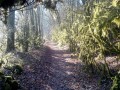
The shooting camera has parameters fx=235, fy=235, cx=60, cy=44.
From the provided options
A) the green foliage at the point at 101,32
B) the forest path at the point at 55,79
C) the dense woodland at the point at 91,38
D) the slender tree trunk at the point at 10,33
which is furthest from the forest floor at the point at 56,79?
the slender tree trunk at the point at 10,33

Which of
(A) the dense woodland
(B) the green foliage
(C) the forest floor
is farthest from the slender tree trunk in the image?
(B) the green foliage

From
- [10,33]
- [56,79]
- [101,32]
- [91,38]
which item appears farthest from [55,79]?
[10,33]

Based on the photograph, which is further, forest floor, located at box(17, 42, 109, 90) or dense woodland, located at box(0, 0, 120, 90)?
forest floor, located at box(17, 42, 109, 90)

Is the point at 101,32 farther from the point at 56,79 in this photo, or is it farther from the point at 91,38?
the point at 56,79

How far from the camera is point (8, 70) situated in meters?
11.3

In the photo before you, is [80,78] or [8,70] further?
[80,78]

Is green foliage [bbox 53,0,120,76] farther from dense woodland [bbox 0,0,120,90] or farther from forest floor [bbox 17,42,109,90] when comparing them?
forest floor [bbox 17,42,109,90]

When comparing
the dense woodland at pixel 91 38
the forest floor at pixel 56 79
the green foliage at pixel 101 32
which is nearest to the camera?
the green foliage at pixel 101 32

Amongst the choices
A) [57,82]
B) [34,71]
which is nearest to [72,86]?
[57,82]

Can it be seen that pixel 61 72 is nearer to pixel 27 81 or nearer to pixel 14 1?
pixel 27 81

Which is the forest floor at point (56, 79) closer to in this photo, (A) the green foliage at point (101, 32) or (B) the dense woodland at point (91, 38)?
(B) the dense woodland at point (91, 38)

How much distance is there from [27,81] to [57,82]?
4.96ft

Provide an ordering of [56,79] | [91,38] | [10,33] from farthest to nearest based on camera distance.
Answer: [10,33]
[56,79]
[91,38]

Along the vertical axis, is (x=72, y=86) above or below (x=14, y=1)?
below
